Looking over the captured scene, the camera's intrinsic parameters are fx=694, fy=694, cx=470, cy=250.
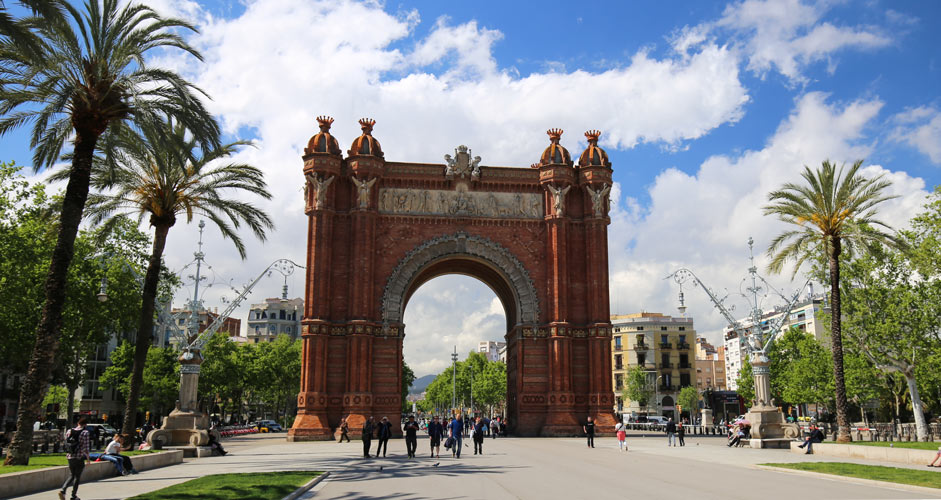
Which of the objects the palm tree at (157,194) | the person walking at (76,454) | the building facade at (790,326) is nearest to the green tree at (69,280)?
the palm tree at (157,194)

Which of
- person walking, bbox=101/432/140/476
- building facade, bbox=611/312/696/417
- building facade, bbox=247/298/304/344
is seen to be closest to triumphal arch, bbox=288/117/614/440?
person walking, bbox=101/432/140/476

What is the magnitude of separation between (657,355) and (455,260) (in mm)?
62256

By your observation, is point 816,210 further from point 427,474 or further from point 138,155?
point 138,155

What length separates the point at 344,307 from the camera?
4044 centimetres

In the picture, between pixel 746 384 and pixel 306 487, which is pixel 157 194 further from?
pixel 746 384

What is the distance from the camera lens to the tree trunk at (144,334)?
24203mm

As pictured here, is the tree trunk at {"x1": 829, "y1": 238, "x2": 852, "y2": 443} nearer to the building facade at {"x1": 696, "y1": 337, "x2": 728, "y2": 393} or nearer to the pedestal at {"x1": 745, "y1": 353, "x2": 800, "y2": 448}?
the pedestal at {"x1": 745, "y1": 353, "x2": 800, "y2": 448}

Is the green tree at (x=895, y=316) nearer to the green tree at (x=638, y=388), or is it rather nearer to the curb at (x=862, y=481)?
the curb at (x=862, y=481)

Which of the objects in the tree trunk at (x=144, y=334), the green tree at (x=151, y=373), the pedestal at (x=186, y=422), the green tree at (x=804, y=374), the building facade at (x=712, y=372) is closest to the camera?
the tree trunk at (x=144, y=334)

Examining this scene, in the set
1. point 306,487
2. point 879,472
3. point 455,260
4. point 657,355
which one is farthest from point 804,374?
point 306,487

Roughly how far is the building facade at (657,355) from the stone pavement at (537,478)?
2894 inches

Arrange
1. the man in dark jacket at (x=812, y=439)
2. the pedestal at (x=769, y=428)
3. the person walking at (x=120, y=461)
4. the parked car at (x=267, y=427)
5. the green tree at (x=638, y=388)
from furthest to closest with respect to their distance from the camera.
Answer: the green tree at (x=638, y=388) < the parked car at (x=267, y=427) < the pedestal at (x=769, y=428) < the man in dark jacket at (x=812, y=439) < the person walking at (x=120, y=461)

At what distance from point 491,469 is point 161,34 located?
52.4 ft

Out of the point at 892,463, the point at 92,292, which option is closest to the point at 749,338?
the point at 892,463
